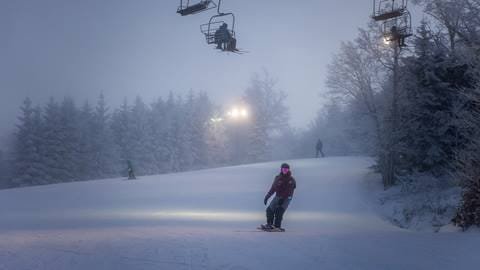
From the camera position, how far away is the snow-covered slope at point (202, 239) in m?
7.61

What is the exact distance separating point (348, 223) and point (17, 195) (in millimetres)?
20258

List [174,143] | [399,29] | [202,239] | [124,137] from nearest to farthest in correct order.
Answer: [202,239] < [399,29] < [124,137] < [174,143]

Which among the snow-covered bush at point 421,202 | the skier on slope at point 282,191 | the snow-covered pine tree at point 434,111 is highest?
the snow-covered pine tree at point 434,111

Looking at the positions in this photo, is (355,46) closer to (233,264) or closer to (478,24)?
(478,24)

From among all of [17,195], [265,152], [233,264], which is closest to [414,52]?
[233,264]

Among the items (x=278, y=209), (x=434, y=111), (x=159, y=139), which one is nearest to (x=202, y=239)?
(x=278, y=209)

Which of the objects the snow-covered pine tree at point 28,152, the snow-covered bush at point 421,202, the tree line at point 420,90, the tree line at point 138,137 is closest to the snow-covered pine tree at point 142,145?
the tree line at point 138,137

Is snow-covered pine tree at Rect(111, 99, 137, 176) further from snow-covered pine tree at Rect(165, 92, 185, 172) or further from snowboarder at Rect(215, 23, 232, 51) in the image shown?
snowboarder at Rect(215, 23, 232, 51)

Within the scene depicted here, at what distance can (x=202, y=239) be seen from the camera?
9617 mm

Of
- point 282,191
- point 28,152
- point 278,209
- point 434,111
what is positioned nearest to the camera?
point 282,191

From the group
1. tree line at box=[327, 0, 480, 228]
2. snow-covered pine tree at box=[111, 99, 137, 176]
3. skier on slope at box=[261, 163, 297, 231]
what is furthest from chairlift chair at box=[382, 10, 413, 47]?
snow-covered pine tree at box=[111, 99, 137, 176]

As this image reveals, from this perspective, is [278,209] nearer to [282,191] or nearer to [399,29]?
[282,191]

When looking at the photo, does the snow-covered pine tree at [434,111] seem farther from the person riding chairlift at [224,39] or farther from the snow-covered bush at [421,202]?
the person riding chairlift at [224,39]

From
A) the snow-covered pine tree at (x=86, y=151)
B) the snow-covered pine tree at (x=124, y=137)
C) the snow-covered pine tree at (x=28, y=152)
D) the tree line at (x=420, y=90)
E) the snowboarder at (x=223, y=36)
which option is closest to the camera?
the snowboarder at (x=223, y=36)
